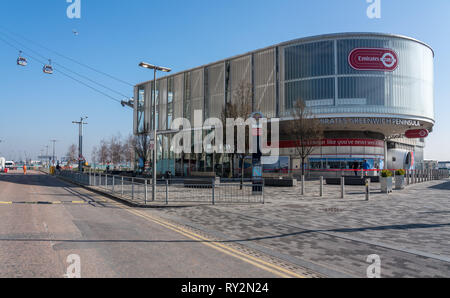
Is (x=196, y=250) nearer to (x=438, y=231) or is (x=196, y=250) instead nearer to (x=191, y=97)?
(x=438, y=231)

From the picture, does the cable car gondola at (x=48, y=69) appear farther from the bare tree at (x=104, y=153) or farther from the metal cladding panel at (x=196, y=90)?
the bare tree at (x=104, y=153)

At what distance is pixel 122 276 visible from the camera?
4.86m

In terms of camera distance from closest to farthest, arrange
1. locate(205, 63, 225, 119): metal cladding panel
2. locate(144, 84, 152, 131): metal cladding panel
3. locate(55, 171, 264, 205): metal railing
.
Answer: locate(55, 171, 264, 205): metal railing
locate(205, 63, 225, 119): metal cladding panel
locate(144, 84, 152, 131): metal cladding panel

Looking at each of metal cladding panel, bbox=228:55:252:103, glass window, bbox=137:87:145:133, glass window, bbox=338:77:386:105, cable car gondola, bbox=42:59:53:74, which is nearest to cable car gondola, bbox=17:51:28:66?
cable car gondola, bbox=42:59:53:74

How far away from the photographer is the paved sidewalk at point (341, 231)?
228 inches

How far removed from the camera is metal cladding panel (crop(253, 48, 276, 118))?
3975 centimetres

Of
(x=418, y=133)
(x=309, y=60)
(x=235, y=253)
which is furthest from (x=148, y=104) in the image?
(x=235, y=253)

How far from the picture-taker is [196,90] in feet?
161

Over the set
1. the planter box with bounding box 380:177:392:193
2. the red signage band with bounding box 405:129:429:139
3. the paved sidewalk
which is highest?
the red signage band with bounding box 405:129:429:139

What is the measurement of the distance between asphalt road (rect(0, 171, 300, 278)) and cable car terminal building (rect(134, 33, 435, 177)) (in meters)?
24.7

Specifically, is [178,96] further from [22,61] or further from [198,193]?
[198,193]

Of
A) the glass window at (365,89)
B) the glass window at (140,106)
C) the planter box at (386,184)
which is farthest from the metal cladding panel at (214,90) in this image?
the planter box at (386,184)

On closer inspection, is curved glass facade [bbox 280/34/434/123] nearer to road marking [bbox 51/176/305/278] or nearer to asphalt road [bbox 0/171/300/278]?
road marking [bbox 51/176/305/278]

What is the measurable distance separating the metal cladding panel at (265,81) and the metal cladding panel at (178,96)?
14.8m
